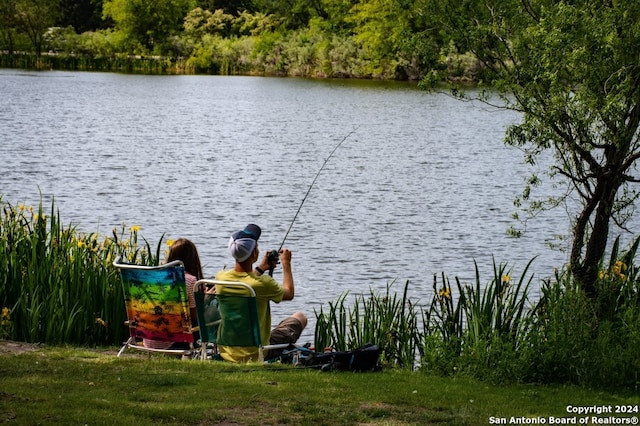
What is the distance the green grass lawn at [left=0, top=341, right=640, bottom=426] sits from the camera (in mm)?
5770

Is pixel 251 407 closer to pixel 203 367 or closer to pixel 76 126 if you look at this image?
pixel 203 367

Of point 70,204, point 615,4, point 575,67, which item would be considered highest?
point 615,4

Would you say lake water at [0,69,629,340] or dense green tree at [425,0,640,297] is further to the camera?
lake water at [0,69,629,340]

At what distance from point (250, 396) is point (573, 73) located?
4.31m

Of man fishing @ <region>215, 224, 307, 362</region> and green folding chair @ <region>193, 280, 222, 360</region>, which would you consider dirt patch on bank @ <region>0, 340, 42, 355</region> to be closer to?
green folding chair @ <region>193, 280, 222, 360</region>

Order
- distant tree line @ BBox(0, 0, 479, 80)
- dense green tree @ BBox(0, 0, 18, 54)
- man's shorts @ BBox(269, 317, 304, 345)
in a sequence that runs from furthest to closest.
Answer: dense green tree @ BBox(0, 0, 18, 54) → distant tree line @ BBox(0, 0, 479, 80) → man's shorts @ BBox(269, 317, 304, 345)

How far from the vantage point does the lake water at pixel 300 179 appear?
17031mm

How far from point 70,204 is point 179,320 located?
13619 mm

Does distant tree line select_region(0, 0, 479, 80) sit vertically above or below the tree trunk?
above

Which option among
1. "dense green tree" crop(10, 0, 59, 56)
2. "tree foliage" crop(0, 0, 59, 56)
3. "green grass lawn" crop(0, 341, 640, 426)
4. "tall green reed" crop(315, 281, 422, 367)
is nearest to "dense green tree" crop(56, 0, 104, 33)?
"dense green tree" crop(10, 0, 59, 56)

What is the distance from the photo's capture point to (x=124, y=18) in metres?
94.1

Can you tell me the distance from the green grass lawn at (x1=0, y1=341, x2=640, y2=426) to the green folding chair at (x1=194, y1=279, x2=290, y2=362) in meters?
0.25

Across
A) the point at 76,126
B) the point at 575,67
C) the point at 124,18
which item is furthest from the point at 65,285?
the point at 124,18

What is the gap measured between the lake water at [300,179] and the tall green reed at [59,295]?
3434 mm
